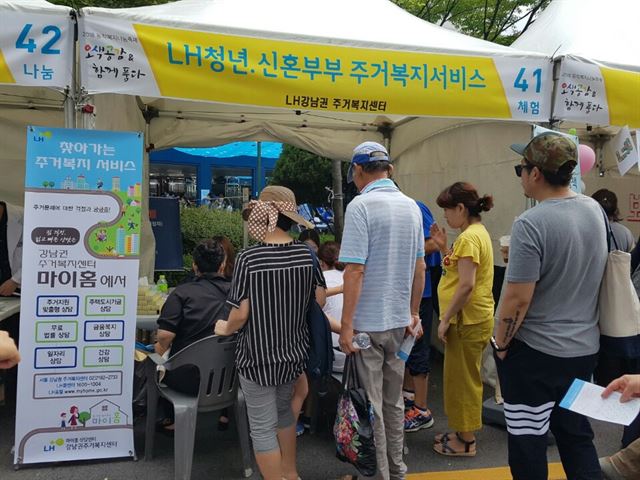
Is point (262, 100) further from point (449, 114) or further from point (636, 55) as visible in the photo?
point (636, 55)

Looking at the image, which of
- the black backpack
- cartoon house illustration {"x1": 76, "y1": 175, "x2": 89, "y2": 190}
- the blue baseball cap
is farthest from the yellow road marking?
cartoon house illustration {"x1": 76, "y1": 175, "x2": 89, "y2": 190}

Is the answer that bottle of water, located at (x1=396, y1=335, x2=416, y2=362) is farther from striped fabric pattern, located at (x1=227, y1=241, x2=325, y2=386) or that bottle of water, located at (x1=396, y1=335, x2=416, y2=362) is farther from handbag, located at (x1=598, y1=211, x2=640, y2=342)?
handbag, located at (x1=598, y1=211, x2=640, y2=342)

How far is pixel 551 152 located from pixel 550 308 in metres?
0.63

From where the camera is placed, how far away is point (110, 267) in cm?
312

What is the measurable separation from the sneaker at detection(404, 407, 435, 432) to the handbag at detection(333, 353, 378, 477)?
1.31m

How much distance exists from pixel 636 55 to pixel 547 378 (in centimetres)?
343

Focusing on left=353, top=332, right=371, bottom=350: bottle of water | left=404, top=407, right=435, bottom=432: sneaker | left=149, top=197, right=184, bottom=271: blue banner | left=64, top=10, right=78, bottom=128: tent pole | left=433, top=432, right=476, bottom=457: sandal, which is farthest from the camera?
left=149, top=197, right=184, bottom=271: blue banner

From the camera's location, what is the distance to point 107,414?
123 inches

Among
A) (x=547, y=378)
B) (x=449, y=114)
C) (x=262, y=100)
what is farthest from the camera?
(x=449, y=114)

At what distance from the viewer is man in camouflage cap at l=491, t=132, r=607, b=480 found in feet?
6.88

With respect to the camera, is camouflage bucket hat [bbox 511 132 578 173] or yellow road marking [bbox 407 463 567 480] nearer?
camouflage bucket hat [bbox 511 132 578 173]

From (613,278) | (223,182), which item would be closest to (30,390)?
(613,278)

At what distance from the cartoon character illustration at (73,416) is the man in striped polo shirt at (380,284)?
166 cm

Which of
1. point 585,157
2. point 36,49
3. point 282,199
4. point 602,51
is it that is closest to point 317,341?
point 282,199
